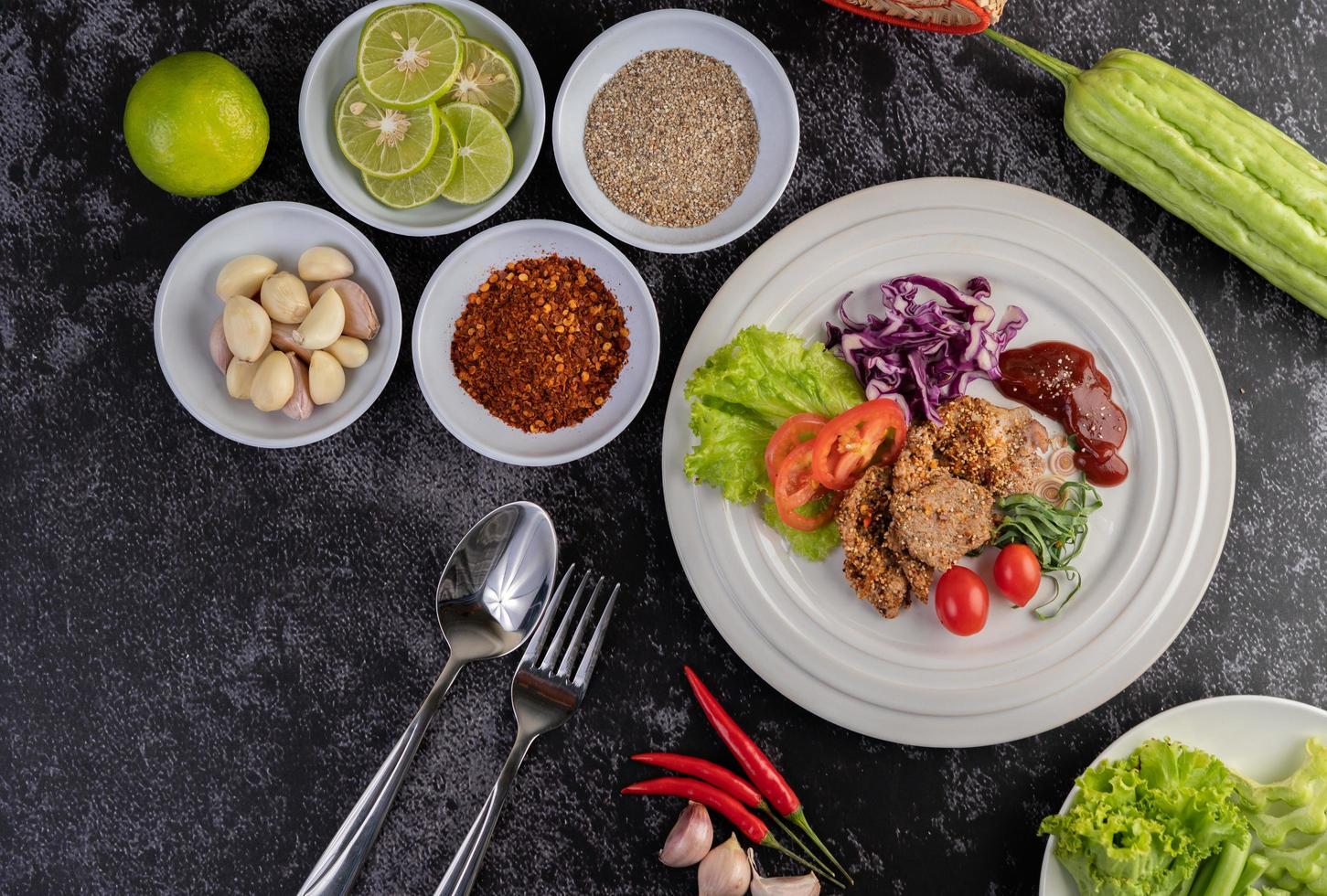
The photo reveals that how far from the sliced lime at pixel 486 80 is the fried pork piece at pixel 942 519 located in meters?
1.49

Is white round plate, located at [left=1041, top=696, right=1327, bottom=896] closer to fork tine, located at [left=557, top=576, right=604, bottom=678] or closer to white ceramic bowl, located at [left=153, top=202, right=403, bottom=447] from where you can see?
fork tine, located at [left=557, top=576, right=604, bottom=678]

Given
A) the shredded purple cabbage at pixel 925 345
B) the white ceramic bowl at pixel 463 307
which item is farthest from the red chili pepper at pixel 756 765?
the shredded purple cabbage at pixel 925 345

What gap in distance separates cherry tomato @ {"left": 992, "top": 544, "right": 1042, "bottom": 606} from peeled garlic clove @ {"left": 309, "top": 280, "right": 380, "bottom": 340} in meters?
1.78

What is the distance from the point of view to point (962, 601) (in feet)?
7.52

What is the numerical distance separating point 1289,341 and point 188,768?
339 centimetres

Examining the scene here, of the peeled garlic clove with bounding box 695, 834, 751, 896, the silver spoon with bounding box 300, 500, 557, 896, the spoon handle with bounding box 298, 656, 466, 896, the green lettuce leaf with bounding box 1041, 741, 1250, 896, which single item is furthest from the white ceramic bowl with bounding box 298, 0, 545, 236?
the green lettuce leaf with bounding box 1041, 741, 1250, 896

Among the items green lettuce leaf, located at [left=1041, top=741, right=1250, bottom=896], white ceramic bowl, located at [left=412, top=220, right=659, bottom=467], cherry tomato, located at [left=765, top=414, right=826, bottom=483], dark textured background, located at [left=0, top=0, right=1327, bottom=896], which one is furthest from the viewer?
dark textured background, located at [left=0, top=0, right=1327, bottom=896]

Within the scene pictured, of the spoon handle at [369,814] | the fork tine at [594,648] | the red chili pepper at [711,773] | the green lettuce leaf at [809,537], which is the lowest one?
the red chili pepper at [711,773]

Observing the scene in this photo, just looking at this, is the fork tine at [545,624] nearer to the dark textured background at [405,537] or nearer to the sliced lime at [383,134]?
the dark textured background at [405,537]

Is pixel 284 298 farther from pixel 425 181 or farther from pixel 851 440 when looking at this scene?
pixel 851 440

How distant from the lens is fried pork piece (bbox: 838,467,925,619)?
232 centimetres

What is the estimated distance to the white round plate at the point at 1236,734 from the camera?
92.9 inches

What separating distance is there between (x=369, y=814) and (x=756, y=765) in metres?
1.08

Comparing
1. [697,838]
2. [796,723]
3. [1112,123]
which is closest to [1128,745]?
[796,723]
